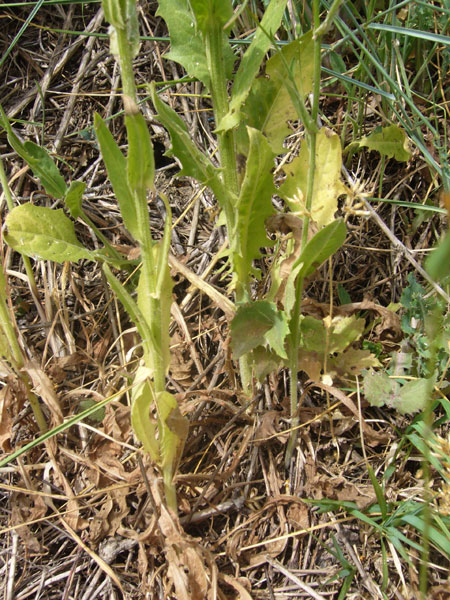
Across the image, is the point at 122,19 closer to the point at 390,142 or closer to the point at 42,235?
the point at 42,235

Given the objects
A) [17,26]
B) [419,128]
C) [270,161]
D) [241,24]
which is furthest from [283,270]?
[17,26]

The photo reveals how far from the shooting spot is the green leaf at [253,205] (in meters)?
1.13

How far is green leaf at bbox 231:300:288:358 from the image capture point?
4.00 ft

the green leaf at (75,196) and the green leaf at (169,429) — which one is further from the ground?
the green leaf at (75,196)

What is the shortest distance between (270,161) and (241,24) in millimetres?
832

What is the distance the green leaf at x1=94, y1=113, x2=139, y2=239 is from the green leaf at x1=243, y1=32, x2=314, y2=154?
0.37 m

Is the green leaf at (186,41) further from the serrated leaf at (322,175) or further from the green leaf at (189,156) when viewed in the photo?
the serrated leaf at (322,175)

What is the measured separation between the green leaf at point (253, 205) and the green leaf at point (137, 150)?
0.72ft

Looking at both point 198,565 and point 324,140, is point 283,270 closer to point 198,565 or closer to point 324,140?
point 324,140

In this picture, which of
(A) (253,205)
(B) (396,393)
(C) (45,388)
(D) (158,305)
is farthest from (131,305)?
(B) (396,393)

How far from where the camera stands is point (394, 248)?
1645 millimetres

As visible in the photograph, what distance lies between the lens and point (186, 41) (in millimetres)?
1238

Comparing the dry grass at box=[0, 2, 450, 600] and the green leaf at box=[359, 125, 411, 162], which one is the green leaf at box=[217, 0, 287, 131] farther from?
the green leaf at box=[359, 125, 411, 162]

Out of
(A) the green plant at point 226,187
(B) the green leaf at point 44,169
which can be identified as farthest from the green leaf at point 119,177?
(B) the green leaf at point 44,169
